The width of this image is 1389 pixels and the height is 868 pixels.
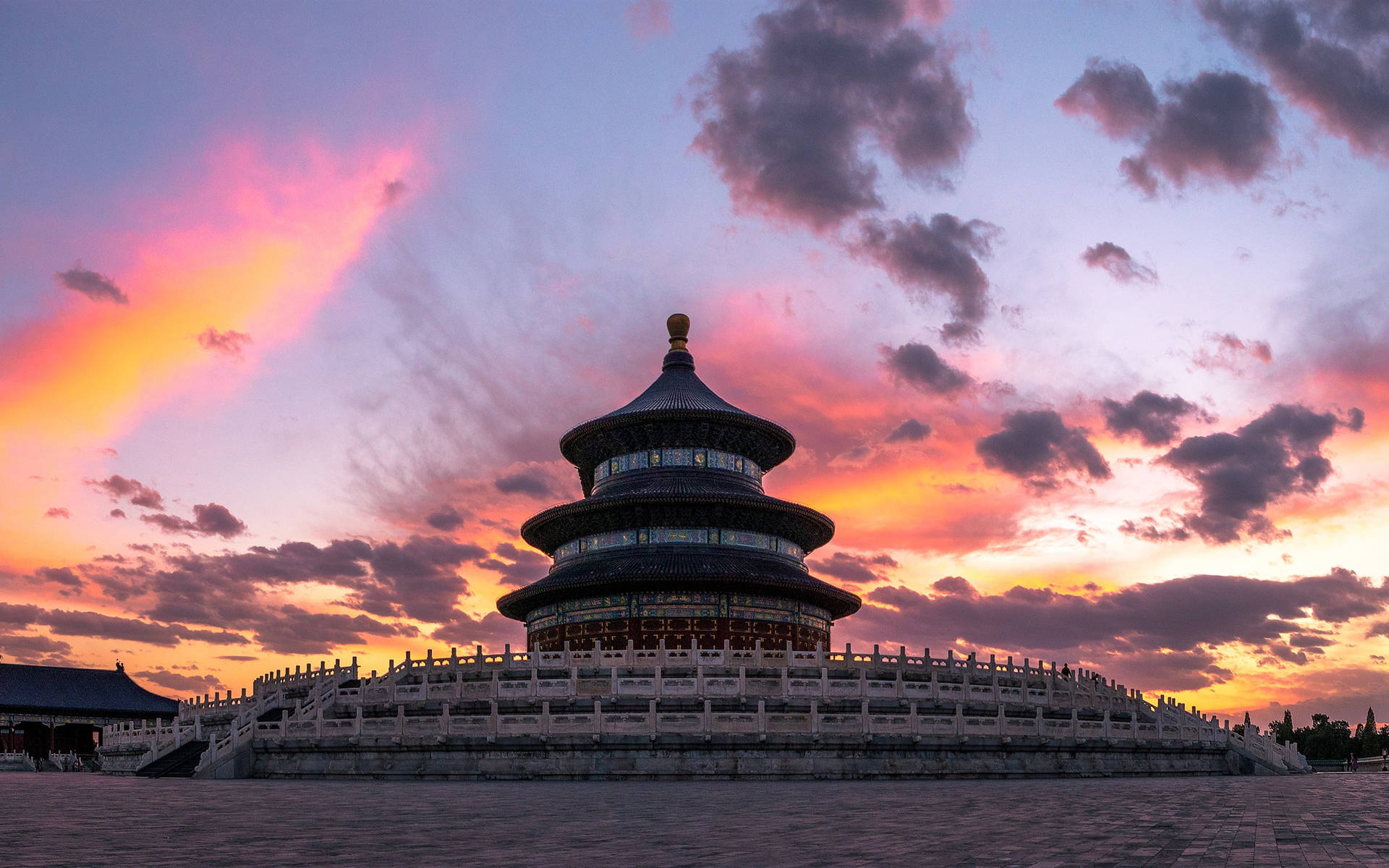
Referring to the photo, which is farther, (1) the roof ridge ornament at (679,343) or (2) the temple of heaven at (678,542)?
(1) the roof ridge ornament at (679,343)

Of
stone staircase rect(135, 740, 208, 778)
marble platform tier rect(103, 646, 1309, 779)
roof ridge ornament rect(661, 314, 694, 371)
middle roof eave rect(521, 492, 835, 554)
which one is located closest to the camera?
marble platform tier rect(103, 646, 1309, 779)

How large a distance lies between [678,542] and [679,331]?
1709 cm

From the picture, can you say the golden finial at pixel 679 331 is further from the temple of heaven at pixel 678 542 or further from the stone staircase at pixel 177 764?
the stone staircase at pixel 177 764

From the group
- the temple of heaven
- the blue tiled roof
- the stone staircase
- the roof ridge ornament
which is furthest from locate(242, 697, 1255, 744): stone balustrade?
the blue tiled roof

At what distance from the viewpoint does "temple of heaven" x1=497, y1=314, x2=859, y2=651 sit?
52906mm

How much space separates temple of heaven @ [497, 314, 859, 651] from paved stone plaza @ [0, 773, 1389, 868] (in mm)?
28463

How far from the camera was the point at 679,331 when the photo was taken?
68562mm

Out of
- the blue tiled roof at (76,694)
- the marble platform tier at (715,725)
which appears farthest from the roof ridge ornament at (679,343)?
the blue tiled roof at (76,694)

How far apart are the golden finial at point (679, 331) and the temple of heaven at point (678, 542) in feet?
11.3

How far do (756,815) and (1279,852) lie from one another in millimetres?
6992

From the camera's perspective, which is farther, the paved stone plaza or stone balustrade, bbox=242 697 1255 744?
stone balustrade, bbox=242 697 1255 744

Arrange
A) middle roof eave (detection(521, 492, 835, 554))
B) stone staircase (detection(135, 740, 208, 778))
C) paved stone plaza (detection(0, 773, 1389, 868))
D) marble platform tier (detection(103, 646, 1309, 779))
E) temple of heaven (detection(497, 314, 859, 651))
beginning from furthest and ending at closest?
middle roof eave (detection(521, 492, 835, 554)) → temple of heaven (detection(497, 314, 859, 651)) → stone staircase (detection(135, 740, 208, 778)) → marble platform tier (detection(103, 646, 1309, 779)) → paved stone plaza (detection(0, 773, 1389, 868))

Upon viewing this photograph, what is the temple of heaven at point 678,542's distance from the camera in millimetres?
52906

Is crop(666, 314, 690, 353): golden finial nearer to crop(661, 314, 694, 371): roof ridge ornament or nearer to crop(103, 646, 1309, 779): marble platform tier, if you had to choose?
crop(661, 314, 694, 371): roof ridge ornament
